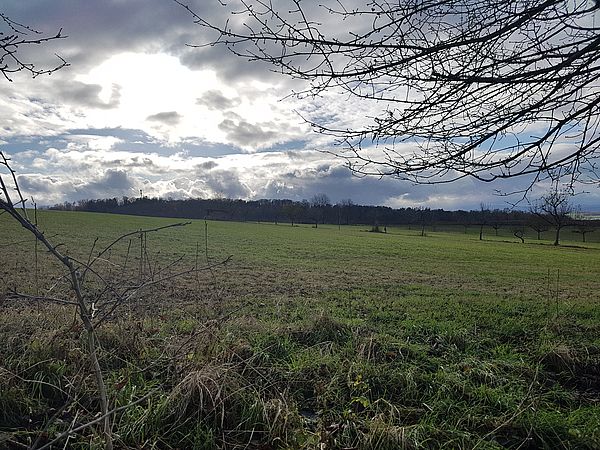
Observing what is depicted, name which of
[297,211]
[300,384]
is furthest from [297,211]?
[300,384]

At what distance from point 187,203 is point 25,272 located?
89.4m

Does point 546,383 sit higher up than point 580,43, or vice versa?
point 580,43

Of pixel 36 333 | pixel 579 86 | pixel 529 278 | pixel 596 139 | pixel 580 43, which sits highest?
pixel 580 43

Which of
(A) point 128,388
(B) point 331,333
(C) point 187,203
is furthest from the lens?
A: (C) point 187,203

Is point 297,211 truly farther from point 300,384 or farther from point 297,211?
point 300,384

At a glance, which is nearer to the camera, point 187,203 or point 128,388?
point 128,388

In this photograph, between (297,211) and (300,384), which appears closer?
(300,384)

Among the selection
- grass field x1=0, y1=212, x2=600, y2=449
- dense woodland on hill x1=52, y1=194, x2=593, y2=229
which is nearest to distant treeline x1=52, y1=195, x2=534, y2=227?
dense woodland on hill x1=52, y1=194, x2=593, y2=229

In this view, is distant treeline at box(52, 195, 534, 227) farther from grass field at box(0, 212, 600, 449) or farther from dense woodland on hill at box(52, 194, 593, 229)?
grass field at box(0, 212, 600, 449)

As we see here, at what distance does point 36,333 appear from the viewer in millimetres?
4199

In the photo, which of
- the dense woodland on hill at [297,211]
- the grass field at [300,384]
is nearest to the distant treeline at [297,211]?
the dense woodland on hill at [297,211]

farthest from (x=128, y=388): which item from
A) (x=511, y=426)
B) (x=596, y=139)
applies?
(x=596, y=139)

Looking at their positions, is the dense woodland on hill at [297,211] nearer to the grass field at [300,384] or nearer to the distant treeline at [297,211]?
the distant treeline at [297,211]

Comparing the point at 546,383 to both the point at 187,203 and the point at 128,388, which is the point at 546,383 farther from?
the point at 187,203
